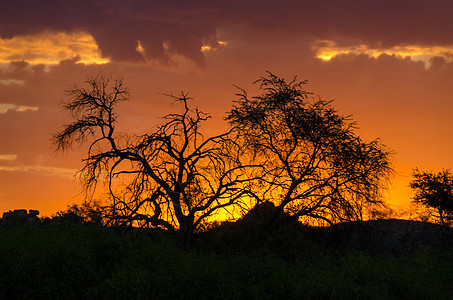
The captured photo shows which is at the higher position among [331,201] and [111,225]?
[331,201]

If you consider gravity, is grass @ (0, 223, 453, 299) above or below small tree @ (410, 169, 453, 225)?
below

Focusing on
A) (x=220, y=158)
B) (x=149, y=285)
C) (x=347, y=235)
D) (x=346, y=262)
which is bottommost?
(x=149, y=285)

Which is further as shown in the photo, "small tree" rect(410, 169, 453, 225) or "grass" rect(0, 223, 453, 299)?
"small tree" rect(410, 169, 453, 225)

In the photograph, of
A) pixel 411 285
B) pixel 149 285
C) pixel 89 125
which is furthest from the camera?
pixel 89 125

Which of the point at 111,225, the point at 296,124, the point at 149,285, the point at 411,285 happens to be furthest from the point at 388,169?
the point at 149,285

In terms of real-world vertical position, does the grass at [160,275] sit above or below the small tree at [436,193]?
below

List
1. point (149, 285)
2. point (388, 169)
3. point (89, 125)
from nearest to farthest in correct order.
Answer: point (149, 285), point (89, 125), point (388, 169)

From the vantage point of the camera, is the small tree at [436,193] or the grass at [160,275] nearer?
the grass at [160,275]

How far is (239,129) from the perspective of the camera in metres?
29.8

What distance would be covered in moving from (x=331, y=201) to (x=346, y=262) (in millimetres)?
9121

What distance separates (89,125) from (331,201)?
1385 centimetres

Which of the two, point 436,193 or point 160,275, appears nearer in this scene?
point 160,275

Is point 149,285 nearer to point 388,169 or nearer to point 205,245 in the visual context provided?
point 205,245

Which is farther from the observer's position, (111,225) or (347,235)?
(347,235)
